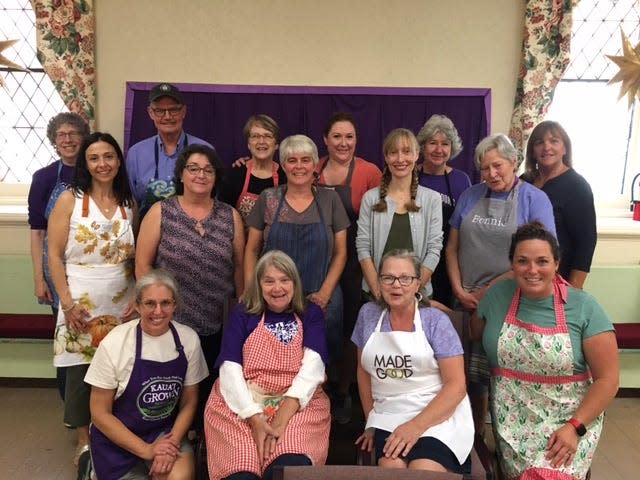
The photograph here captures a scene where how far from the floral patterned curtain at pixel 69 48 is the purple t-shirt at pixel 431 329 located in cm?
270

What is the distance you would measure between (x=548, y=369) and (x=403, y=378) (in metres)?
0.51

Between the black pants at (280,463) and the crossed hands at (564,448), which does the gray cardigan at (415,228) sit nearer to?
the crossed hands at (564,448)

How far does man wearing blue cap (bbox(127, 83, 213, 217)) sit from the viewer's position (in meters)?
2.39

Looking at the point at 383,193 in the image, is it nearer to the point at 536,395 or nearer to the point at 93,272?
the point at 536,395

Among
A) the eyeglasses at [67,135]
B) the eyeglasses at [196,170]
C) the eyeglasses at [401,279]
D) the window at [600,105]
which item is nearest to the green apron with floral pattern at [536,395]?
the eyeglasses at [401,279]

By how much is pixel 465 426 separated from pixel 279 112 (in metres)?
2.59

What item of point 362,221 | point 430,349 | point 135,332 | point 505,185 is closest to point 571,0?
point 505,185

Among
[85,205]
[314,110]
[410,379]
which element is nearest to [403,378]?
[410,379]

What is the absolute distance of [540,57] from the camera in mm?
→ 3473

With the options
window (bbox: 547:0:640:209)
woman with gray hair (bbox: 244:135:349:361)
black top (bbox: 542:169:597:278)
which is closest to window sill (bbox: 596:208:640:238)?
window (bbox: 547:0:640:209)

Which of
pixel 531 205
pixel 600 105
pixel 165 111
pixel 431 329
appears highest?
pixel 600 105

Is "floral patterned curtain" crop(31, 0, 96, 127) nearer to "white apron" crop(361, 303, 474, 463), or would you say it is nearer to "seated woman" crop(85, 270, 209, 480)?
"seated woman" crop(85, 270, 209, 480)

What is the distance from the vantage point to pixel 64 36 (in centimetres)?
343

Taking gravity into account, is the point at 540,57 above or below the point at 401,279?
above
